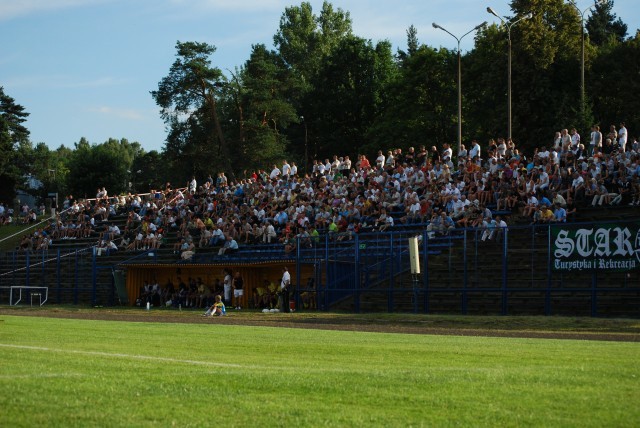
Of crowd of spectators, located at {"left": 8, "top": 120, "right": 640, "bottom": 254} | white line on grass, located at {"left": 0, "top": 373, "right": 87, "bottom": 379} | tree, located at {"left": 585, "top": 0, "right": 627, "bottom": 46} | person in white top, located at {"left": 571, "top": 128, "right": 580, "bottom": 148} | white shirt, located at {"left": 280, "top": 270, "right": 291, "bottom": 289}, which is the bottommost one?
white line on grass, located at {"left": 0, "top": 373, "right": 87, "bottom": 379}

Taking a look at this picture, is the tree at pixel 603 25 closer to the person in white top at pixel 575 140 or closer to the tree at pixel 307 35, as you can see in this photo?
the tree at pixel 307 35

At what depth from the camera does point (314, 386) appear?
924cm

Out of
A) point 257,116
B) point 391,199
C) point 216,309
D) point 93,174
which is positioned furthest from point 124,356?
point 93,174

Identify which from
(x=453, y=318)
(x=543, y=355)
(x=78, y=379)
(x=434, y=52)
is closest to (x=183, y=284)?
(x=453, y=318)

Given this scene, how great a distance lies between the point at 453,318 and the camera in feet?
93.6

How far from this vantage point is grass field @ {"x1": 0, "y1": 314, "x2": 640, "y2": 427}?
24.3ft

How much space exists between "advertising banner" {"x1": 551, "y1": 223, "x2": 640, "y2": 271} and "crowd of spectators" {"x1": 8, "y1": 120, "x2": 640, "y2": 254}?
1.41 m

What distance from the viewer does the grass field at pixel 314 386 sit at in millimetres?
7422

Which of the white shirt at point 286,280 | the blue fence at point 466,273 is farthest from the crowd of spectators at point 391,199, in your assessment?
the white shirt at point 286,280

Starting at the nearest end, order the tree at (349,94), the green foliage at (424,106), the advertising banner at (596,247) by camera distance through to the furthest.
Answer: the advertising banner at (596,247) → the green foliage at (424,106) → the tree at (349,94)

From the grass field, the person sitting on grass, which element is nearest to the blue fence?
the person sitting on grass

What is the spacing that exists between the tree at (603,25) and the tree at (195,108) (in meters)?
41.7

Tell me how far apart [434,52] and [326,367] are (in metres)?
69.3

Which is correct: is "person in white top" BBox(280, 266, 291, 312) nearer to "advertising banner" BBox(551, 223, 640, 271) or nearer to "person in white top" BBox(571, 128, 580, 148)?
"advertising banner" BBox(551, 223, 640, 271)
